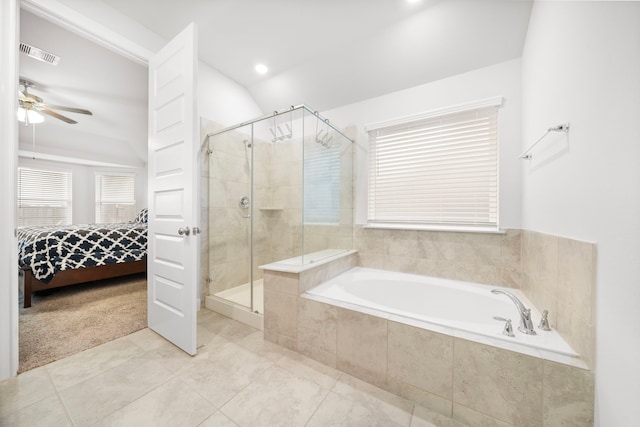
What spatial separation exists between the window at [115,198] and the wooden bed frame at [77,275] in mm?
2962

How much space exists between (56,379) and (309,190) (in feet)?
6.54

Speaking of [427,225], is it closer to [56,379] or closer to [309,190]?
[309,190]

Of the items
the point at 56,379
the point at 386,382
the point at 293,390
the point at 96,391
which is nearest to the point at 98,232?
the point at 56,379

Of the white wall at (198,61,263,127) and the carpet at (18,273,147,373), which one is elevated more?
the white wall at (198,61,263,127)

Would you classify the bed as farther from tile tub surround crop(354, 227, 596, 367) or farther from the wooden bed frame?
tile tub surround crop(354, 227, 596, 367)

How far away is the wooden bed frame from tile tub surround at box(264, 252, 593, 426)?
259cm

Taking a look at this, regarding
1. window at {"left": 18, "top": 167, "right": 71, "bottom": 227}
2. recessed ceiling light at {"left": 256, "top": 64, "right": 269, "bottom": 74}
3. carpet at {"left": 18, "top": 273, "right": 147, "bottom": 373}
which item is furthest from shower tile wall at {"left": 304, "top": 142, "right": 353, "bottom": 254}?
window at {"left": 18, "top": 167, "right": 71, "bottom": 227}

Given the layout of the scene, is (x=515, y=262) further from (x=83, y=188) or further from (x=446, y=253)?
(x=83, y=188)

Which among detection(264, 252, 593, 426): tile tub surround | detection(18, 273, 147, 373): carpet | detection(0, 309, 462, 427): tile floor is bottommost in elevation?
detection(0, 309, 462, 427): tile floor

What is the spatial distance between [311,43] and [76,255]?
3386 mm

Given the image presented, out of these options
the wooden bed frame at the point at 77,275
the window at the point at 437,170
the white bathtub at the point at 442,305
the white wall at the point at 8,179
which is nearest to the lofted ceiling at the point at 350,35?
the window at the point at 437,170

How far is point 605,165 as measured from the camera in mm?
866

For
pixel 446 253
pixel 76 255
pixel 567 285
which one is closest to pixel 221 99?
pixel 76 255

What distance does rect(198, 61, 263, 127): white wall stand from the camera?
2344 millimetres
